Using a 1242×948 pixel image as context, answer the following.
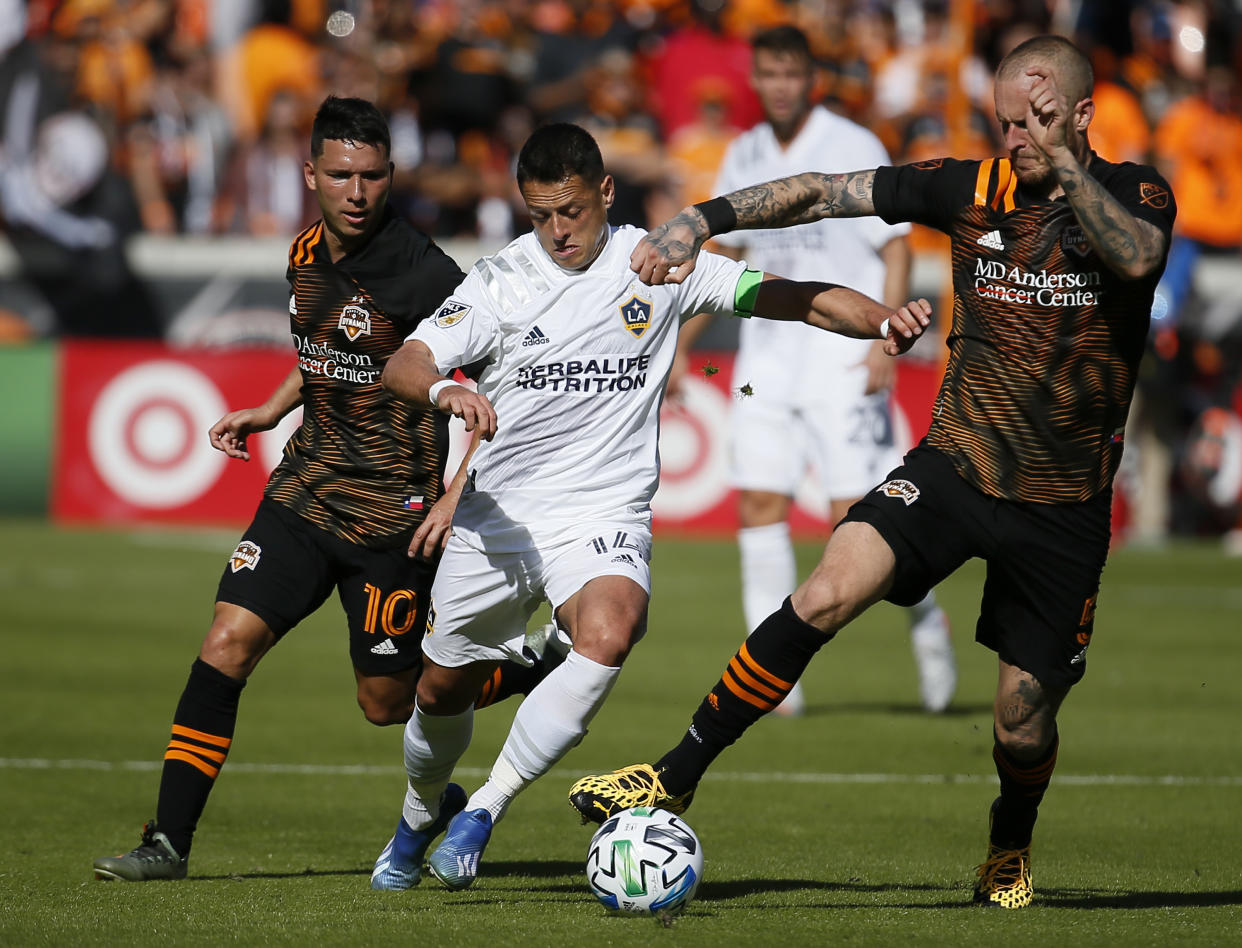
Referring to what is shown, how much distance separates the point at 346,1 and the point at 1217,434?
1067cm

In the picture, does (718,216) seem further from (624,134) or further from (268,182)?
(268,182)

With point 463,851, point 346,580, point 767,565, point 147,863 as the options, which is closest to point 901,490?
point 463,851

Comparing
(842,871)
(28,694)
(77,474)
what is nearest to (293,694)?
(28,694)

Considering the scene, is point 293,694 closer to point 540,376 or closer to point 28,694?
point 28,694

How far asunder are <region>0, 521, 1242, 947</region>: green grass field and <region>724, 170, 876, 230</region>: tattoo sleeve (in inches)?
82.5

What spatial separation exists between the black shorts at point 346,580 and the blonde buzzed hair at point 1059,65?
264 centimetres

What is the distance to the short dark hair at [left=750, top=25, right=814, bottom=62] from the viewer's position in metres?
9.40

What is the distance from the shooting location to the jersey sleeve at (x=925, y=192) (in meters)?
5.62

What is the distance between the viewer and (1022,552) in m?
5.60

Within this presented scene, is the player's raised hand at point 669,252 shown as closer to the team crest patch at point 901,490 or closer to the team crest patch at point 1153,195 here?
the team crest patch at point 901,490

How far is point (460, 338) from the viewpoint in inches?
231

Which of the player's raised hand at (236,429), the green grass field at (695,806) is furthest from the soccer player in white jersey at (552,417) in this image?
the player's raised hand at (236,429)

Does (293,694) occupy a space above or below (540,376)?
below

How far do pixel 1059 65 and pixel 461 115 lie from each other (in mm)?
14203
